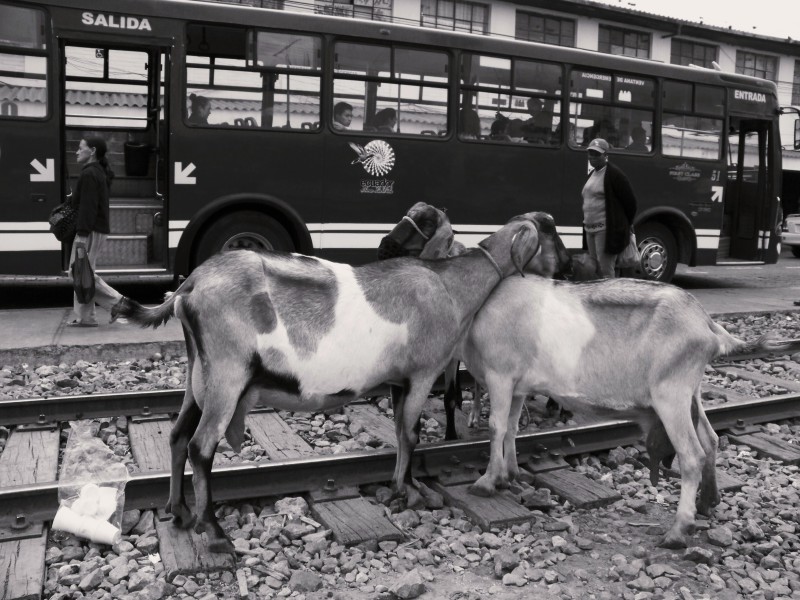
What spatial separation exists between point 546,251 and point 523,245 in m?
0.23

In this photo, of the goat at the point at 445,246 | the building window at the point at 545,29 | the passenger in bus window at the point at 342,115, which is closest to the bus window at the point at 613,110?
the passenger in bus window at the point at 342,115

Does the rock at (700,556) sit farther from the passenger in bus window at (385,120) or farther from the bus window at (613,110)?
the bus window at (613,110)

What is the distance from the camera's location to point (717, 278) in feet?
54.3

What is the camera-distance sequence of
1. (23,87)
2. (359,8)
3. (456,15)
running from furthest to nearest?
1. (456,15)
2. (359,8)
3. (23,87)

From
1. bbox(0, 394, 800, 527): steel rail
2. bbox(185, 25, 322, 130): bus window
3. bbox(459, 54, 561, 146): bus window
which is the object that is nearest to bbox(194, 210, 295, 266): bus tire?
bbox(185, 25, 322, 130): bus window

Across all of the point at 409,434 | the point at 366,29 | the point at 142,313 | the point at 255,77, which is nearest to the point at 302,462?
the point at 409,434

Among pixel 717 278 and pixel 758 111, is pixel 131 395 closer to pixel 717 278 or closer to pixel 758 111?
pixel 758 111

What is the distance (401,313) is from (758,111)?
1167 centimetres

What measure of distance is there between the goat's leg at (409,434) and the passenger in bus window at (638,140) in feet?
31.1

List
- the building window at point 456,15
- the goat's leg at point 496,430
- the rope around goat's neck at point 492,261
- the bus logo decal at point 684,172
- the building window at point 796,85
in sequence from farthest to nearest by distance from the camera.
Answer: the building window at point 796,85
the building window at point 456,15
the bus logo decal at point 684,172
the rope around goat's neck at point 492,261
the goat's leg at point 496,430

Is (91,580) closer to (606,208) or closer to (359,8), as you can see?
(606,208)

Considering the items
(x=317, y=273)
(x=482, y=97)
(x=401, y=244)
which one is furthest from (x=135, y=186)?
(x=317, y=273)

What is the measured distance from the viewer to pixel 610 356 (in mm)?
4242

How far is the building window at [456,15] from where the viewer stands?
95.9ft
